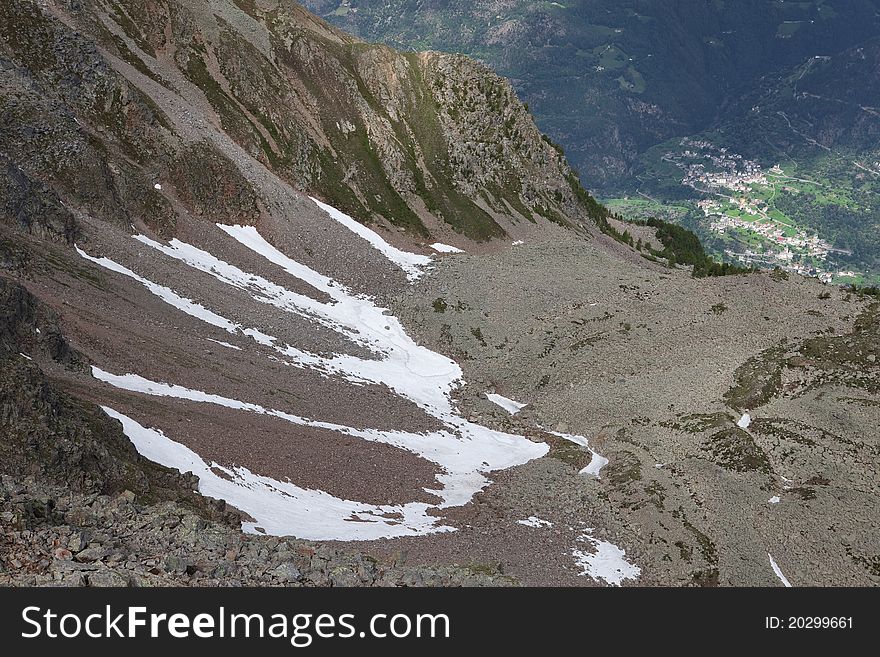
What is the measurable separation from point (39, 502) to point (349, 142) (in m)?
105

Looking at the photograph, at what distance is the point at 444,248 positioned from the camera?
115250 mm

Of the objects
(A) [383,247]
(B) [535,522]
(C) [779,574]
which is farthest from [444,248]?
(C) [779,574]

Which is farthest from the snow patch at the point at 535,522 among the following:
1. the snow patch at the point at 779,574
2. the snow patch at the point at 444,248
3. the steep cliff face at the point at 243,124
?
the snow patch at the point at 444,248

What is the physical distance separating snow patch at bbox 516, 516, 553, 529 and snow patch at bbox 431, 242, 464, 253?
226ft

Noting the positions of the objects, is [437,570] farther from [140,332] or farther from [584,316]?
[584,316]

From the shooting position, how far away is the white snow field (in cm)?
4269

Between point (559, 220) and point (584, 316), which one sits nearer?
point (584, 316)

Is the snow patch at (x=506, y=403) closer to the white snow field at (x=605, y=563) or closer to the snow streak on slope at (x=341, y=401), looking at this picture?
the snow streak on slope at (x=341, y=401)

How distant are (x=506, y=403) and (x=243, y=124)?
194ft

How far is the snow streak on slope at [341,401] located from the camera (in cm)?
3934

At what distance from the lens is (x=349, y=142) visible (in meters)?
123

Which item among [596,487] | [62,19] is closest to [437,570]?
[596,487]

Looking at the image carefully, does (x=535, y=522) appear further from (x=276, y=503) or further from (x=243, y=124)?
(x=243, y=124)

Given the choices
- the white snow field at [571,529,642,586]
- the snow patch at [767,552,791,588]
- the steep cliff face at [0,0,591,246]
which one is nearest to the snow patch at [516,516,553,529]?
the white snow field at [571,529,642,586]
